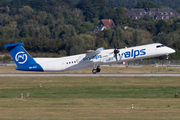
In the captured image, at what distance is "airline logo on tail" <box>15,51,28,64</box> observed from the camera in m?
45.3

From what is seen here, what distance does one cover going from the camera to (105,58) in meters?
47.2

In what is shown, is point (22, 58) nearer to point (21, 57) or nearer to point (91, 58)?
point (21, 57)

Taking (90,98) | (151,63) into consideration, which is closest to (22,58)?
(90,98)

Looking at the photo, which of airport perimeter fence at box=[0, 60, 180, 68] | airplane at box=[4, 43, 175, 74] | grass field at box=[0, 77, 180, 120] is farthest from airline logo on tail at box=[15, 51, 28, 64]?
airport perimeter fence at box=[0, 60, 180, 68]

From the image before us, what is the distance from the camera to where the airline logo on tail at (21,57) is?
1784 inches

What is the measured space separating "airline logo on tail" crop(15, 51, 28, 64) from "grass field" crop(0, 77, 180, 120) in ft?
12.0

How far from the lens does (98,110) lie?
2819cm

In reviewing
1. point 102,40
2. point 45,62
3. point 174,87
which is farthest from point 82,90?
point 102,40

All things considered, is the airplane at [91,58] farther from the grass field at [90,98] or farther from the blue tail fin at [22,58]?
the grass field at [90,98]

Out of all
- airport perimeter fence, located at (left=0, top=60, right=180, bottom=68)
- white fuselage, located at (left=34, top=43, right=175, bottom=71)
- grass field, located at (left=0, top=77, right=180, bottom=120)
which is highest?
white fuselage, located at (left=34, top=43, right=175, bottom=71)

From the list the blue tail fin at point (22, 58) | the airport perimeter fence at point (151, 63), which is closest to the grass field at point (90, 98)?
the blue tail fin at point (22, 58)

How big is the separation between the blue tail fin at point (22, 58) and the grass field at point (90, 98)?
8.72 ft

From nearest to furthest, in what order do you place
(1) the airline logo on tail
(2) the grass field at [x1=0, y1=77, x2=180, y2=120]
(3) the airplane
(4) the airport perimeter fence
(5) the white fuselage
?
1. (2) the grass field at [x1=0, y1=77, x2=180, y2=120]
2. (1) the airline logo on tail
3. (3) the airplane
4. (5) the white fuselage
5. (4) the airport perimeter fence

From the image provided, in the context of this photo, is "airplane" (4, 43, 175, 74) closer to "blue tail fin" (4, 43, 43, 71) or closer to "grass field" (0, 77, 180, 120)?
"blue tail fin" (4, 43, 43, 71)
